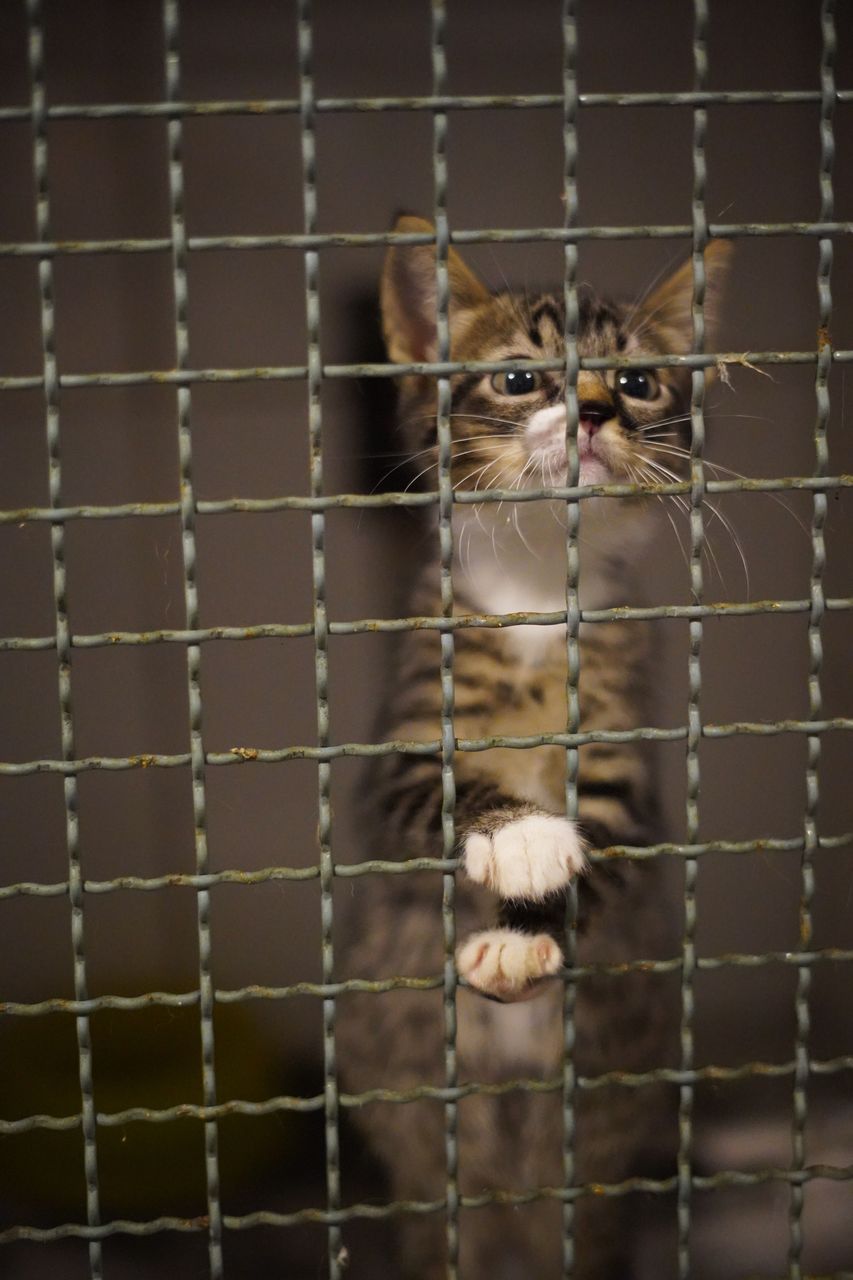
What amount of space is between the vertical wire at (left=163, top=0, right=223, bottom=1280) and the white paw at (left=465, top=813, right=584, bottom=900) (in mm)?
273

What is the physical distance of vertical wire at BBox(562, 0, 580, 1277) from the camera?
90cm

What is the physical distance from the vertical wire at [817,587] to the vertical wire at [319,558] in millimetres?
405

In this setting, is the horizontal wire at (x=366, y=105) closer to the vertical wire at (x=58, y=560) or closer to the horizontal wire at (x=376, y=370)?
the vertical wire at (x=58, y=560)

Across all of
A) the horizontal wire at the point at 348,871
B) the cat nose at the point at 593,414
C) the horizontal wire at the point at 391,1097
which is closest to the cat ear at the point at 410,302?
the cat nose at the point at 593,414

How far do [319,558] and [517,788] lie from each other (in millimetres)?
598

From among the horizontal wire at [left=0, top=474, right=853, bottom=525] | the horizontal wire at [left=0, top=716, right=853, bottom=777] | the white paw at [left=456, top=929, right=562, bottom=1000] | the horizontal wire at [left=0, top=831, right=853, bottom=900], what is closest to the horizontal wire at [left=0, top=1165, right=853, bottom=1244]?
the white paw at [left=456, top=929, right=562, bottom=1000]

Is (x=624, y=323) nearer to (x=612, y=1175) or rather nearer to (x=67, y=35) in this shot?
(x=67, y=35)

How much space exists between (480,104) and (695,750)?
1.79 ft

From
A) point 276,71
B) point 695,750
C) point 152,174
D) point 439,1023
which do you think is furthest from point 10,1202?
point 276,71

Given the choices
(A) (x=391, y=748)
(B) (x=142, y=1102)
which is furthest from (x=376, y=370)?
(B) (x=142, y=1102)

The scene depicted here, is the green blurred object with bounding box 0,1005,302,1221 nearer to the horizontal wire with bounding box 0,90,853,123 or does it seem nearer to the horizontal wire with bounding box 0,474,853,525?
the horizontal wire with bounding box 0,474,853,525

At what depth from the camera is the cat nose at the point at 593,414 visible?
4.14 ft

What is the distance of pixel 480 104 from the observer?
0.88 meters

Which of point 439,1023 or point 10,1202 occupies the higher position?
point 439,1023
